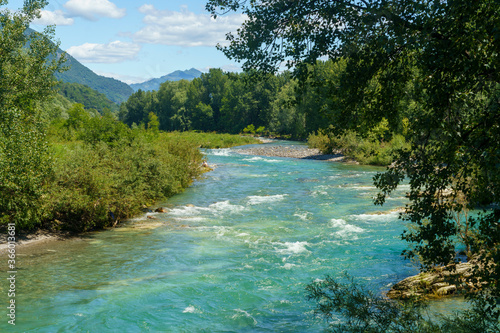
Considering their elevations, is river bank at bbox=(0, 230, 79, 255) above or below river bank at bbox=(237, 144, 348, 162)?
below

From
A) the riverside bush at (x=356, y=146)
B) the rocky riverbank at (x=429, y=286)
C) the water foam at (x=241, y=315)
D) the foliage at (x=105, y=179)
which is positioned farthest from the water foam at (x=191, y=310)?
the riverside bush at (x=356, y=146)

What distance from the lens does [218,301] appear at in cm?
1023

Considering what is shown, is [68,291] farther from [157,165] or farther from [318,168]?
[318,168]

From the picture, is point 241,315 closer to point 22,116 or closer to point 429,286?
point 429,286

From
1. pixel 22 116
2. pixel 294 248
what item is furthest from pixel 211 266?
pixel 22 116

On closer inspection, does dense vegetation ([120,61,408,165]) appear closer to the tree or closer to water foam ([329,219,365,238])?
water foam ([329,219,365,238])

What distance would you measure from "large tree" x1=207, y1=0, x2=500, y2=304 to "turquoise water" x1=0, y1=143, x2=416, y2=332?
4.44 m

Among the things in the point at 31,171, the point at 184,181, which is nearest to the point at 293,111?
the point at 184,181

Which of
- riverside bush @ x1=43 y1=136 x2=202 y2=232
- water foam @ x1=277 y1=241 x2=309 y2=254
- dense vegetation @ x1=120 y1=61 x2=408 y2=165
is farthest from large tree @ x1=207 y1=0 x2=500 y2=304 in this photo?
dense vegetation @ x1=120 y1=61 x2=408 y2=165

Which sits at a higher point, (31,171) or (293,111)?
(293,111)

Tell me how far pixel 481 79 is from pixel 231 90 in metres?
118

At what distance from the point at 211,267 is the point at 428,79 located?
8.89m

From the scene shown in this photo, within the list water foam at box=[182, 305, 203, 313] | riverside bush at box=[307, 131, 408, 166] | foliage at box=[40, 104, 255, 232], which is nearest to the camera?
water foam at box=[182, 305, 203, 313]

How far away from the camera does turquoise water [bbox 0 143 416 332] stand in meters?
9.29
